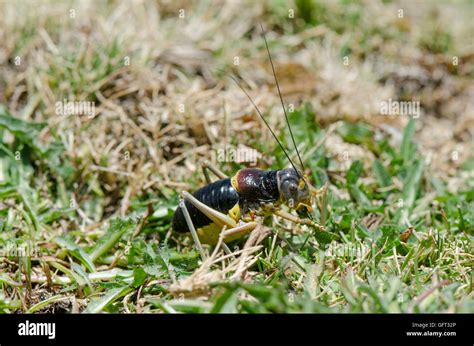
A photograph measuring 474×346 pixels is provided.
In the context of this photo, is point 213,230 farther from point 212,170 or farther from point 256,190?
point 212,170

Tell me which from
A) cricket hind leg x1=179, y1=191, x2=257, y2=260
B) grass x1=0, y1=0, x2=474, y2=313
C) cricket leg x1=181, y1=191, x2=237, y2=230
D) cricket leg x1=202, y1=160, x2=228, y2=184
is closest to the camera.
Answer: grass x1=0, y1=0, x2=474, y2=313

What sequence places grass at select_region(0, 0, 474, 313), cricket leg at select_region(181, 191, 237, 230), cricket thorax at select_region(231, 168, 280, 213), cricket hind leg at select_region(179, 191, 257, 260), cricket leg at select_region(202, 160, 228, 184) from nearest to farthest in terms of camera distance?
grass at select_region(0, 0, 474, 313)
cricket hind leg at select_region(179, 191, 257, 260)
cricket leg at select_region(181, 191, 237, 230)
cricket thorax at select_region(231, 168, 280, 213)
cricket leg at select_region(202, 160, 228, 184)

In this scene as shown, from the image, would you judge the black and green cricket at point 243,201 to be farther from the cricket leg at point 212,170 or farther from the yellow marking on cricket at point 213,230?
the cricket leg at point 212,170

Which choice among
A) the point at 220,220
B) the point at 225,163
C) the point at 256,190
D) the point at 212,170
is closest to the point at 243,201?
the point at 256,190

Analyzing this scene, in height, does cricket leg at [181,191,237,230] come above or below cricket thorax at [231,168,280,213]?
below

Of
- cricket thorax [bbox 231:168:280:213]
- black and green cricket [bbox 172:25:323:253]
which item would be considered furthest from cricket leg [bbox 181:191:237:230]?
cricket thorax [bbox 231:168:280:213]

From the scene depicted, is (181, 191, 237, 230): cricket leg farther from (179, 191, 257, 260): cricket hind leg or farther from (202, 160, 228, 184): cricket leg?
(202, 160, 228, 184): cricket leg

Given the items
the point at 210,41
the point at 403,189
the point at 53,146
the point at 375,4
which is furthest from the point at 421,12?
the point at 53,146
